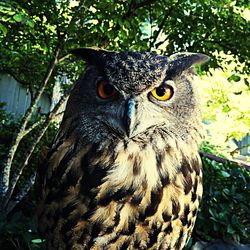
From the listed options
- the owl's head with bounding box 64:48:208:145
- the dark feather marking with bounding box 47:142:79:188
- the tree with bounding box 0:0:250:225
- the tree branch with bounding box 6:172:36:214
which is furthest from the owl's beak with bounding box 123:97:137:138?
the tree branch with bounding box 6:172:36:214

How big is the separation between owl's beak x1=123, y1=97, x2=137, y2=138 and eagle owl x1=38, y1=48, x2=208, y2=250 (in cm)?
1

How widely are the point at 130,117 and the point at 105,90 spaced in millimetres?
185

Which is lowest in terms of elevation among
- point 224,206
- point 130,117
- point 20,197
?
point 20,197

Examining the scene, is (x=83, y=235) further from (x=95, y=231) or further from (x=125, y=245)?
(x=125, y=245)

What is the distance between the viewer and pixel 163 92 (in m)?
1.57

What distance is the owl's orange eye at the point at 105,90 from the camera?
1.54m

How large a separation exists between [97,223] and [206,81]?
26.2ft

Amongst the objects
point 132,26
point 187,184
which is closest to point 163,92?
point 187,184

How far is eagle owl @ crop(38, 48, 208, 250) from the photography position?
1562 millimetres

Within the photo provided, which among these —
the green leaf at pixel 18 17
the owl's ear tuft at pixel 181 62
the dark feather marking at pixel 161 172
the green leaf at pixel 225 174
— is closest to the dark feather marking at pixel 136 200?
the dark feather marking at pixel 161 172

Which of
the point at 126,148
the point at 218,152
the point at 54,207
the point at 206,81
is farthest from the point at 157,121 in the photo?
the point at 218,152

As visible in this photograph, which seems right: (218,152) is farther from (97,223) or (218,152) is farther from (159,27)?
(97,223)

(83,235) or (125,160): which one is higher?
(125,160)

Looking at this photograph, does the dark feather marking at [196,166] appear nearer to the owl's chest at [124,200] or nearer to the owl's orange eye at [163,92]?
the owl's chest at [124,200]
